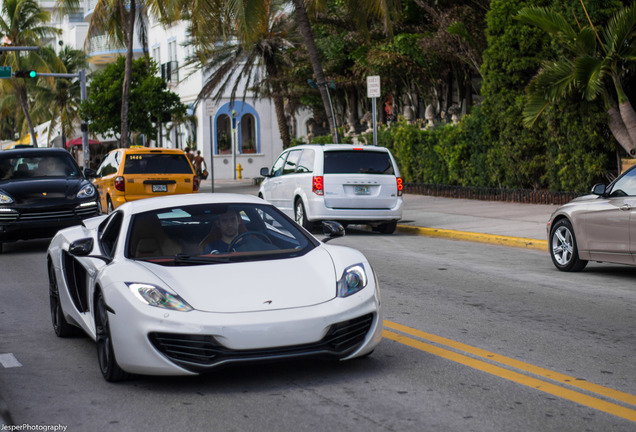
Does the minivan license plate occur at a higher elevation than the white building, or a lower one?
lower

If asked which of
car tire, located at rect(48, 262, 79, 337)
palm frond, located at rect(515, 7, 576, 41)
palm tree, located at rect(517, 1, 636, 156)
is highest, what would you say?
palm frond, located at rect(515, 7, 576, 41)

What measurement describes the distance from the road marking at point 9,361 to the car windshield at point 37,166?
9861mm

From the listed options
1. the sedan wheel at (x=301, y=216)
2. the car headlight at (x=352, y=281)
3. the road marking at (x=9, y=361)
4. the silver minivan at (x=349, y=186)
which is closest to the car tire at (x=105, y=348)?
the road marking at (x=9, y=361)

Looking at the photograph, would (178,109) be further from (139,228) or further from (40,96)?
(139,228)

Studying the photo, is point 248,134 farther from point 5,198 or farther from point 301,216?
point 5,198

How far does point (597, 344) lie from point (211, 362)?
10.8 feet

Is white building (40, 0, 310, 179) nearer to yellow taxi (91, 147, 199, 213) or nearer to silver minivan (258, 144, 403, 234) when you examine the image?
yellow taxi (91, 147, 199, 213)

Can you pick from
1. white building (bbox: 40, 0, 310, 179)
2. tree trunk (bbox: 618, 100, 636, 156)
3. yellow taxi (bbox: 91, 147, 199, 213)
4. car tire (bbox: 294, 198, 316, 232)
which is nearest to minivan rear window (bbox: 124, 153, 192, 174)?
yellow taxi (bbox: 91, 147, 199, 213)

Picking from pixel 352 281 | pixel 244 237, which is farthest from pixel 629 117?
pixel 352 281

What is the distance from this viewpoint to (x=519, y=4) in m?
23.3

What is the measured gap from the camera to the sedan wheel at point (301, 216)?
18553mm

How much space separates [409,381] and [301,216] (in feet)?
41.4

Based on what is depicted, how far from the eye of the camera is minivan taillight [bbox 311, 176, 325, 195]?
18.1 meters

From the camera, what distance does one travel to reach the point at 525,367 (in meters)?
6.61
